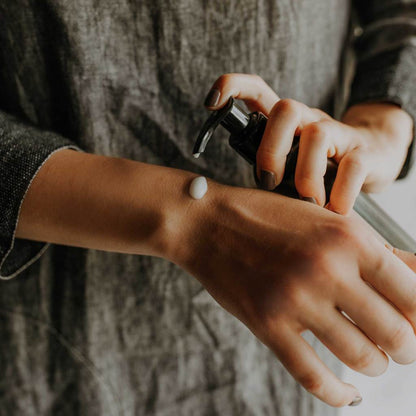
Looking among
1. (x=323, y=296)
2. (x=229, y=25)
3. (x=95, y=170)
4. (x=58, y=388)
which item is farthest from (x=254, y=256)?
(x=58, y=388)

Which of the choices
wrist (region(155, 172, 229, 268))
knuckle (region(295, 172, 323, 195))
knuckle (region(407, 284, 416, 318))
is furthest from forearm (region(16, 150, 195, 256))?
knuckle (region(407, 284, 416, 318))

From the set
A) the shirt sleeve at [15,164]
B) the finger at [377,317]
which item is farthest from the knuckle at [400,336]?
the shirt sleeve at [15,164]

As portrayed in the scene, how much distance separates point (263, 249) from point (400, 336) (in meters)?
0.13

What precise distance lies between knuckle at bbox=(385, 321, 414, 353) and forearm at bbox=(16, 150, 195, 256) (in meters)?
0.20

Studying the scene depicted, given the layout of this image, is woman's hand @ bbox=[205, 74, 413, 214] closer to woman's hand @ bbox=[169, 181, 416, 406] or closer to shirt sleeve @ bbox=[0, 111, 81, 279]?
woman's hand @ bbox=[169, 181, 416, 406]

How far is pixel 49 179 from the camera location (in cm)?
38

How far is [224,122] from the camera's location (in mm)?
352

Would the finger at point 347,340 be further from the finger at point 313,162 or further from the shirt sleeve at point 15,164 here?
A: the shirt sleeve at point 15,164

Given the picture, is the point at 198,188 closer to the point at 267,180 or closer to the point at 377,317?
the point at 267,180

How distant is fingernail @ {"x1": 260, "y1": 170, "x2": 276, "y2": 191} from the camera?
14.0 inches

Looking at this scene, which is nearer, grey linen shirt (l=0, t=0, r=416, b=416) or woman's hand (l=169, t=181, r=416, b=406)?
woman's hand (l=169, t=181, r=416, b=406)

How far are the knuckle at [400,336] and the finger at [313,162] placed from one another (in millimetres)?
123

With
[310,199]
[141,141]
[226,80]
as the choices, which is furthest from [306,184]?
[141,141]

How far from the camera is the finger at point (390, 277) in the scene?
31 cm
